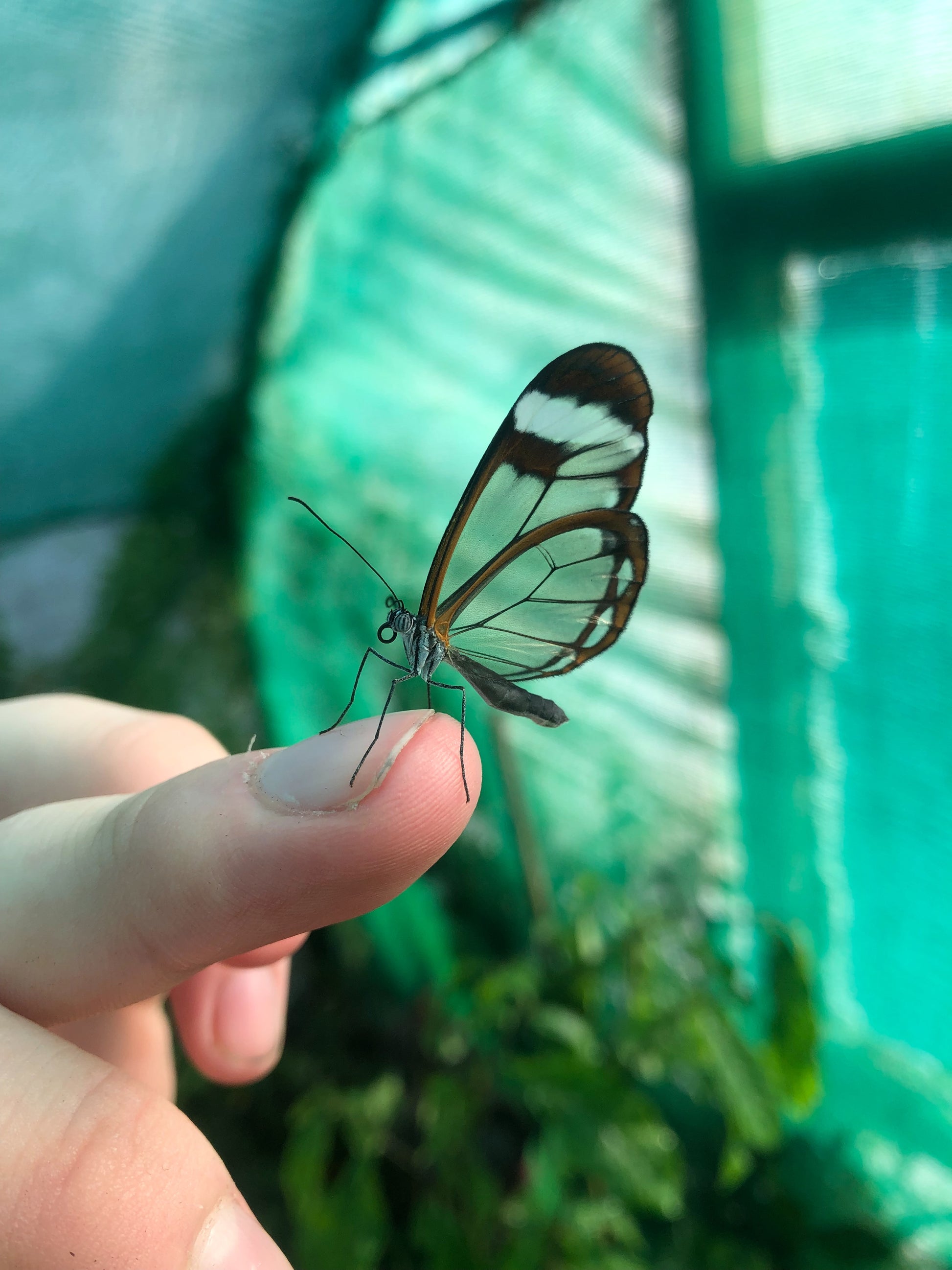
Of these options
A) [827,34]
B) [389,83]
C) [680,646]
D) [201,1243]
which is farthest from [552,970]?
[389,83]

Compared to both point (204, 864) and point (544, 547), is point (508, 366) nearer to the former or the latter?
point (544, 547)

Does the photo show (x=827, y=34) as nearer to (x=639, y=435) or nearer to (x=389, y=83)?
(x=639, y=435)

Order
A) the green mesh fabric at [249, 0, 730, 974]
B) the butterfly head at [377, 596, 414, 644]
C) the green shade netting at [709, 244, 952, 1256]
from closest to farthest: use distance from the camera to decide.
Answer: the butterfly head at [377, 596, 414, 644]
the green shade netting at [709, 244, 952, 1256]
the green mesh fabric at [249, 0, 730, 974]

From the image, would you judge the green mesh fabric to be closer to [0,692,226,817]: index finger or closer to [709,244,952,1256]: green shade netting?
[709,244,952,1256]: green shade netting

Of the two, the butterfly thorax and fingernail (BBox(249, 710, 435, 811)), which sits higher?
the butterfly thorax

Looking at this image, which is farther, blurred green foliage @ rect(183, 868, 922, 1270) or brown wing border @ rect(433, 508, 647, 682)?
blurred green foliage @ rect(183, 868, 922, 1270)

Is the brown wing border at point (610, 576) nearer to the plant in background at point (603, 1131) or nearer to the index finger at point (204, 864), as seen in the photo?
the index finger at point (204, 864)

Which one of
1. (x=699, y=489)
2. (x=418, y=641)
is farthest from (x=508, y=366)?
(x=418, y=641)

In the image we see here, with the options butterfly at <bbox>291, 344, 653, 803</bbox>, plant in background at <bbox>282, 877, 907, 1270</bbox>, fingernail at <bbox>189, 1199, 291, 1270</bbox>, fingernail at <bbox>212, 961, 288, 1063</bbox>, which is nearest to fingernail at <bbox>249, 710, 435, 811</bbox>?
butterfly at <bbox>291, 344, 653, 803</bbox>
